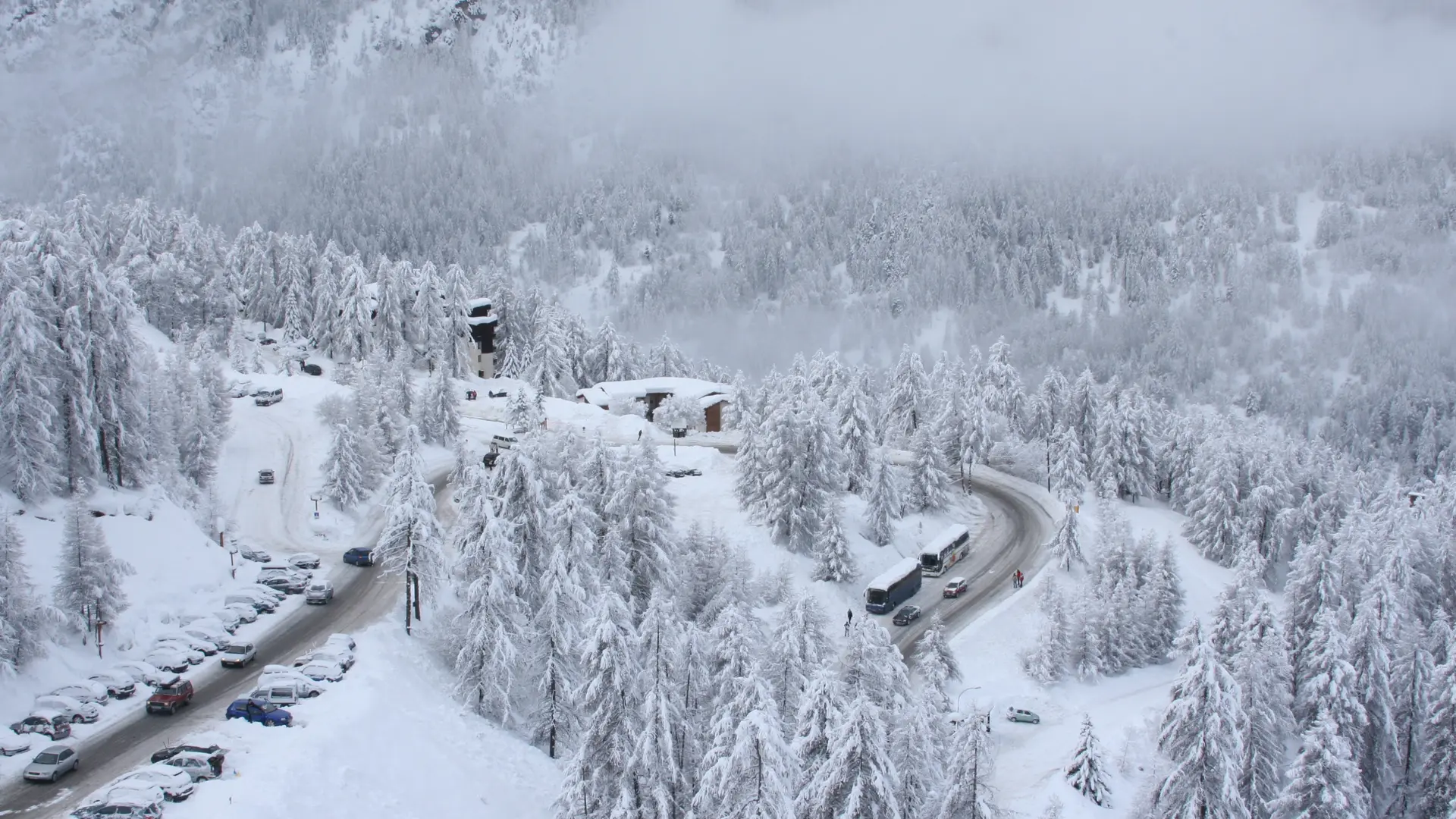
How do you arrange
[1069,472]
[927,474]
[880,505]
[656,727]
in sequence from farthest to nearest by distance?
[1069,472] → [927,474] → [880,505] → [656,727]

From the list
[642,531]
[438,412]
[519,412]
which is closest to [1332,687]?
[642,531]

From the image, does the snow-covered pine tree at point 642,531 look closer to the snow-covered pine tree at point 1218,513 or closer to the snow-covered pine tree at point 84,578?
the snow-covered pine tree at point 84,578

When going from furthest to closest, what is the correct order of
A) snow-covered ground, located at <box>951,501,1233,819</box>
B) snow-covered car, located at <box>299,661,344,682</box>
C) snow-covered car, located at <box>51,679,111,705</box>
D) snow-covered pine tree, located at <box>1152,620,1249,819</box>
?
1. snow-covered ground, located at <box>951,501,1233,819</box>
2. snow-covered car, located at <box>299,661,344,682</box>
3. snow-covered car, located at <box>51,679,111,705</box>
4. snow-covered pine tree, located at <box>1152,620,1249,819</box>

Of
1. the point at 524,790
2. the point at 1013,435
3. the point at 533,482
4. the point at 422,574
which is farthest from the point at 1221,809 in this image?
the point at 1013,435

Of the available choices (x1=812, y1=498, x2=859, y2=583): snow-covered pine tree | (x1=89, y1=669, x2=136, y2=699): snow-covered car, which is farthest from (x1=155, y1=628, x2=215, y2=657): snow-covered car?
(x1=812, y1=498, x2=859, y2=583): snow-covered pine tree

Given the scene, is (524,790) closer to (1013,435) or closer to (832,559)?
(832,559)

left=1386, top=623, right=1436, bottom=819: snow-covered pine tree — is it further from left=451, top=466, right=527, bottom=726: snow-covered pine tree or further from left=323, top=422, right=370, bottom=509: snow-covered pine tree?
left=323, top=422, right=370, bottom=509: snow-covered pine tree

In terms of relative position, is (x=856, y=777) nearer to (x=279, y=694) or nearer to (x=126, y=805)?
(x=126, y=805)
